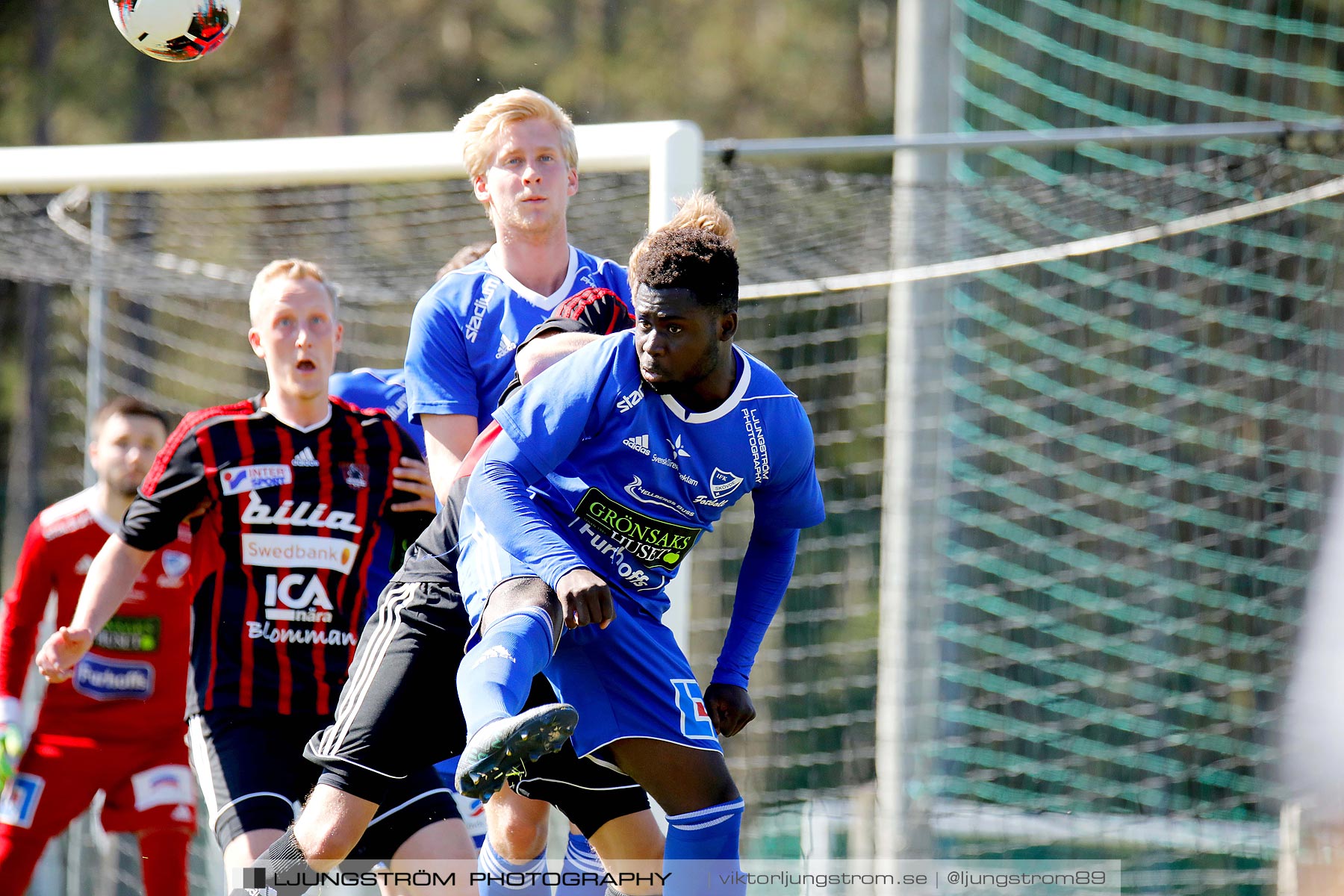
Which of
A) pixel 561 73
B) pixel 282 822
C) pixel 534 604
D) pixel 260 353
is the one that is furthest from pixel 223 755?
pixel 561 73

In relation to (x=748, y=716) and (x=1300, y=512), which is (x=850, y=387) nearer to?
(x=1300, y=512)

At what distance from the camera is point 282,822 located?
3646 mm

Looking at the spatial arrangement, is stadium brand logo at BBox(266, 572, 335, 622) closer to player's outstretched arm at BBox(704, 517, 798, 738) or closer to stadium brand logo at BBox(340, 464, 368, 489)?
stadium brand logo at BBox(340, 464, 368, 489)

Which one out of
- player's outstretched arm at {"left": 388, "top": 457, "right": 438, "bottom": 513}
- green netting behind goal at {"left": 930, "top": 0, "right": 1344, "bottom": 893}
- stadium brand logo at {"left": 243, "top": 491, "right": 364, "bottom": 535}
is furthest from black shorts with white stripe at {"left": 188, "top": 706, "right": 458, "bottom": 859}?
green netting behind goal at {"left": 930, "top": 0, "right": 1344, "bottom": 893}

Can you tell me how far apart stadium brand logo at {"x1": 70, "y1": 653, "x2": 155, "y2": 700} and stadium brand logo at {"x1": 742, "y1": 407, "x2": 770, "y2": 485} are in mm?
2729

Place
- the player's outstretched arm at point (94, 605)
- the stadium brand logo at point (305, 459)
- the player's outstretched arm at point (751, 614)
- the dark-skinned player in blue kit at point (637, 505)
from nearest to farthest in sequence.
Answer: the dark-skinned player in blue kit at point (637, 505) < the player's outstretched arm at point (751, 614) < the player's outstretched arm at point (94, 605) < the stadium brand logo at point (305, 459)

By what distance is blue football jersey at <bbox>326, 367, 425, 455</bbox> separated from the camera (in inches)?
176

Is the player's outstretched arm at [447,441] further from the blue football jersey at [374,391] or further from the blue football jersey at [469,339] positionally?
the blue football jersey at [374,391]

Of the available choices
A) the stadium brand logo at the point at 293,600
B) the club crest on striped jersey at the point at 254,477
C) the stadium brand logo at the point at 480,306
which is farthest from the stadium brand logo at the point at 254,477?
the stadium brand logo at the point at 480,306

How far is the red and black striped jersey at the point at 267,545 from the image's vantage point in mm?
3809

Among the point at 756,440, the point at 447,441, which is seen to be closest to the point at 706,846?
the point at 756,440

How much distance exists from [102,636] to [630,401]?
2778 mm

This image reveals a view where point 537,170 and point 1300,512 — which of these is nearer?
point 537,170

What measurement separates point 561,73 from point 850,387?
5775 millimetres
